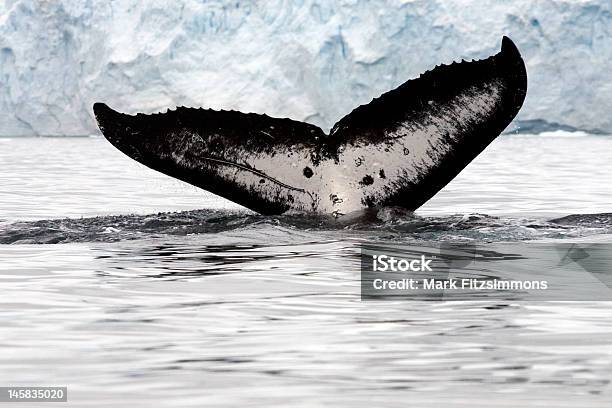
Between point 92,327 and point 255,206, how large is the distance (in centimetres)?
306

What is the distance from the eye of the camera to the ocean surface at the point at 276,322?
3170 mm

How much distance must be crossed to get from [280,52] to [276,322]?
36.2 m

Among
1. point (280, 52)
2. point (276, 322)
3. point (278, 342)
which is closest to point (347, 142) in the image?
point (276, 322)

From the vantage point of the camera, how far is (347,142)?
6930 millimetres

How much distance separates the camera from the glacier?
38.4 m

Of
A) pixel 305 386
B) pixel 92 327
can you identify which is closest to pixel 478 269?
pixel 92 327

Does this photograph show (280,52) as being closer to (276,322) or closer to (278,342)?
(276,322)

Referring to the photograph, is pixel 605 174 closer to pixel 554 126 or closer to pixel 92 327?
pixel 92 327

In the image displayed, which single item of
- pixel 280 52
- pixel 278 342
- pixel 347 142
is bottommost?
pixel 278 342

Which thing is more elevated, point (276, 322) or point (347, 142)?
point (347, 142)

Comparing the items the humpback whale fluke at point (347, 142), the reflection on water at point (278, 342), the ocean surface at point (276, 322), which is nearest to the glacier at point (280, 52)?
the ocean surface at point (276, 322)

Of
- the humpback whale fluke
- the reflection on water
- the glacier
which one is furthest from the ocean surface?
the glacier

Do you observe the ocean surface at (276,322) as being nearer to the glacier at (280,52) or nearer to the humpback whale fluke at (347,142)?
the humpback whale fluke at (347,142)

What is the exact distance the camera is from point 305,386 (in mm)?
3189
